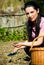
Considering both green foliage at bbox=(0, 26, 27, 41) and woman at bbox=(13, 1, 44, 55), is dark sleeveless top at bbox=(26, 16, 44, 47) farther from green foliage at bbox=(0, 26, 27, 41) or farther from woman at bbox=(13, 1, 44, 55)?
green foliage at bbox=(0, 26, 27, 41)

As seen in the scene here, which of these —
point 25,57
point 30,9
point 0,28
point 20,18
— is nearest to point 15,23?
point 20,18

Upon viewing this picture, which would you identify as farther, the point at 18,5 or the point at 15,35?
the point at 18,5

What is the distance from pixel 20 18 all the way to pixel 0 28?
102 centimetres

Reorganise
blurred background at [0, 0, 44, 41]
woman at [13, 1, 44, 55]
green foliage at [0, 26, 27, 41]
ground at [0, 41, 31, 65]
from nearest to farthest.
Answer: woman at [13, 1, 44, 55]
ground at [0, 41, 31, 65]
green foliage at [0, 26, 27, 41]
blurred background at [0, 0, 44, 41]

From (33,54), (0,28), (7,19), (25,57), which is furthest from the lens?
(7,19)

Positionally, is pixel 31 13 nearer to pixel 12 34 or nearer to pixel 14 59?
pixel 14 59

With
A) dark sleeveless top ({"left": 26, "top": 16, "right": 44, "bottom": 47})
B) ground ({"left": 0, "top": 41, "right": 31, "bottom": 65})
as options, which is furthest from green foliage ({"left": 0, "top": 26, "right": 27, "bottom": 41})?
dark sleeveless top ({"left": 26, "top": 16, "right": 44, "bottom": 47})

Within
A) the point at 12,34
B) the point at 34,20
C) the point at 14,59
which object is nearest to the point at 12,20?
the point at 12,34

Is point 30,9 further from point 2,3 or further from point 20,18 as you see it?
point 2,3

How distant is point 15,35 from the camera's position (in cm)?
978

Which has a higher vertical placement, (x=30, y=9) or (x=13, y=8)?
(x=30, y=9)

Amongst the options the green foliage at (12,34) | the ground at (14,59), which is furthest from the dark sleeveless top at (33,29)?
the green foliage at (12,34)

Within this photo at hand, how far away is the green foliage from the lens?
9.59m

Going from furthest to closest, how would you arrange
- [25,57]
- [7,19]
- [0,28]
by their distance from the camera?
[7,19]
[0,28]
[25,57]
